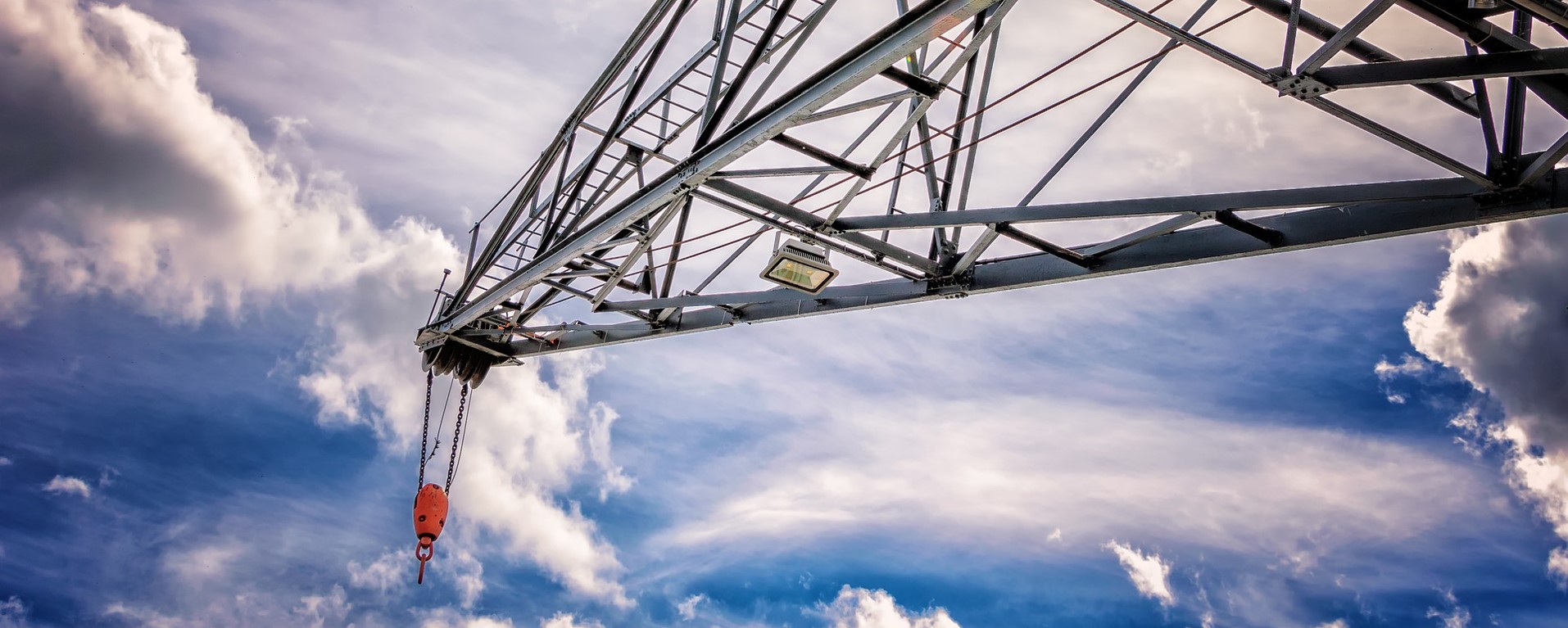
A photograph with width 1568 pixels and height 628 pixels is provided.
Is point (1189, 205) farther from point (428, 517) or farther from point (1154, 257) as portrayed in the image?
point (428, 517)

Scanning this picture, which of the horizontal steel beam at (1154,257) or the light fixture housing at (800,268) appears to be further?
the light fixture housing at (800,268)

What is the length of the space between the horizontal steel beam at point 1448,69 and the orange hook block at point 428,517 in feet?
51.6

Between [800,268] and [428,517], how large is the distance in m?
9.74

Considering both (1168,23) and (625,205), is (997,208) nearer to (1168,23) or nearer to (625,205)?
(1168,23)

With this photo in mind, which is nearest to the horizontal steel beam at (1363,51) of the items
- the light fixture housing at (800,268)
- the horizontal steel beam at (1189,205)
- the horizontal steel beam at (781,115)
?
the horizontal steel beam at (1189,205)

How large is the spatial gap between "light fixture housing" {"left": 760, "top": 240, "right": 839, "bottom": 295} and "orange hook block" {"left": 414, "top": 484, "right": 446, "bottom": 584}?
9.26 metres

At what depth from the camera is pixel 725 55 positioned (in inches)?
483

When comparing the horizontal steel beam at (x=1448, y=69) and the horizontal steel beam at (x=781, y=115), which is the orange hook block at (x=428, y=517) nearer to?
the horizontal steel beam at (x=781, y=115)

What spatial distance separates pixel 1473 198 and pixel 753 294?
908cm

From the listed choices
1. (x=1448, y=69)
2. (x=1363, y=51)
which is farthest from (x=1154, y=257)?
(x=1448, y=69)

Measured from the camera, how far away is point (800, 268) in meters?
13.2

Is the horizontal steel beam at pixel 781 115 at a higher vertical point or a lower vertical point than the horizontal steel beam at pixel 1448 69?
higher

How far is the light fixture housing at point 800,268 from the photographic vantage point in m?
13.1

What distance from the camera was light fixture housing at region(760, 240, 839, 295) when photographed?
Answer: 43.0 feet
